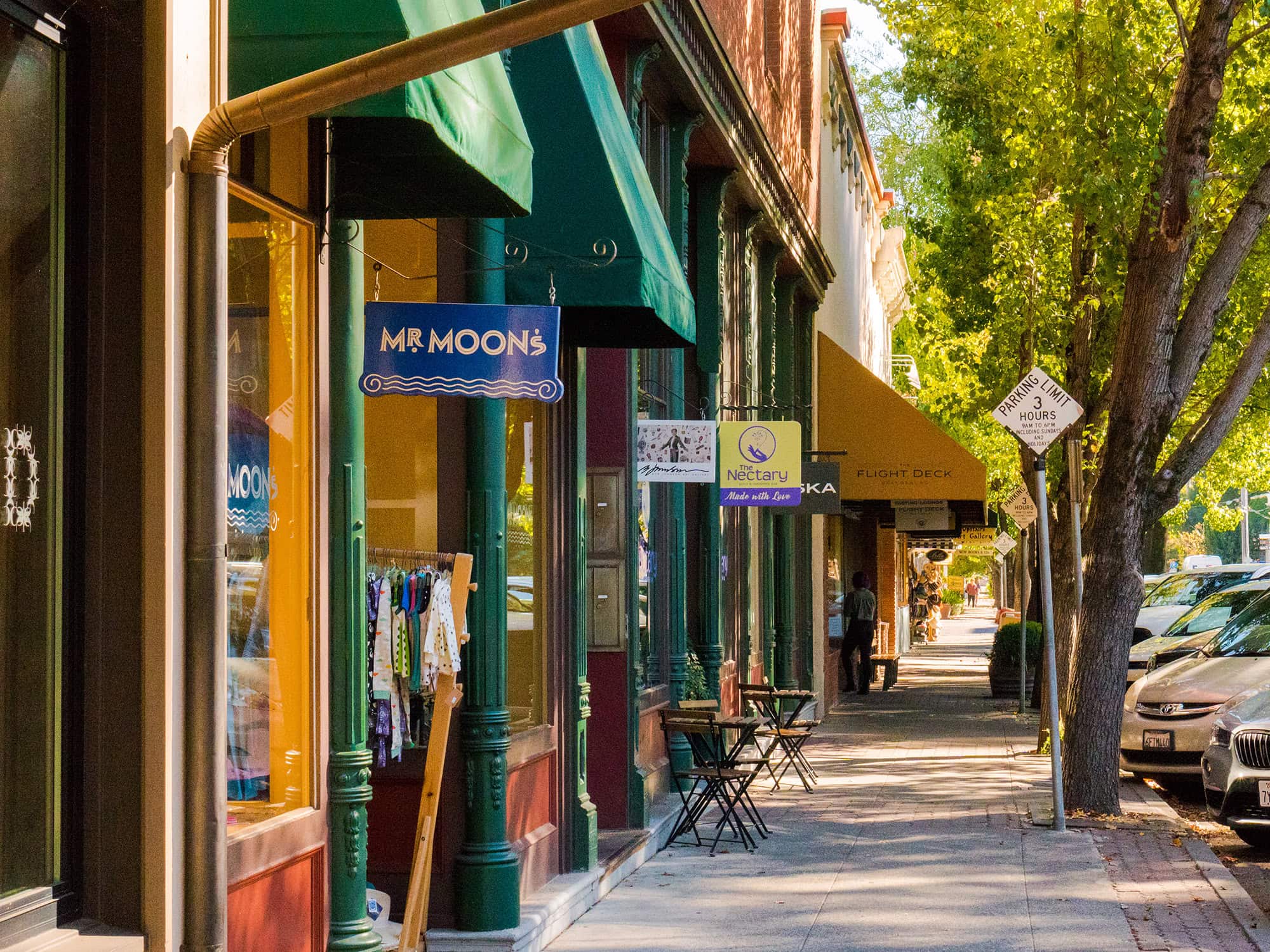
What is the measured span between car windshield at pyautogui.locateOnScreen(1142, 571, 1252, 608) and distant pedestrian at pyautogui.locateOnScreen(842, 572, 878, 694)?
443 cm

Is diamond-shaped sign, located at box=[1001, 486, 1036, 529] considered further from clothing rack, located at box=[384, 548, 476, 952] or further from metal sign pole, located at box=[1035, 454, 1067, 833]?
clothing rack, located at box=[384, 548, 476, 952]

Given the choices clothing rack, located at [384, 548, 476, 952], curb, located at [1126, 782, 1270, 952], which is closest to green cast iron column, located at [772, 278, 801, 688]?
curb, located at [1126, 782, 1270, 952]

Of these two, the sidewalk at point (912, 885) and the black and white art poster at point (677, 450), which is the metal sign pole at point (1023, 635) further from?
the black and white art poster at point (677, 450)

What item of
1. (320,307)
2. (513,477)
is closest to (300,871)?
(320,307)

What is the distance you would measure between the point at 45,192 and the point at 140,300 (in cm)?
40

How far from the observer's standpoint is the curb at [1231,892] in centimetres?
882

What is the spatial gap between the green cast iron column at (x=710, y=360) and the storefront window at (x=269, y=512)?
Answer: 8.77 meters

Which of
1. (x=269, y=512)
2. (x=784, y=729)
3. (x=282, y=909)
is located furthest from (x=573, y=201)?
(x=784, y=729)

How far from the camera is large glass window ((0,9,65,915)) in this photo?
476 centimetres

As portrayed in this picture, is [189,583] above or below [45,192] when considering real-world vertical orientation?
below

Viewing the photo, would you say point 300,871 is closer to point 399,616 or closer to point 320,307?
point 399,616

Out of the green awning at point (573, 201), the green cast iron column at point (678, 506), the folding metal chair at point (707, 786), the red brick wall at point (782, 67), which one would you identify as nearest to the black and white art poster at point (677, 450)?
the green cast iron column at point (678, 506)

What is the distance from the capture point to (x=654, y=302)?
29.9 ft

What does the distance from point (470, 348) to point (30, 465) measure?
2.85 metres
